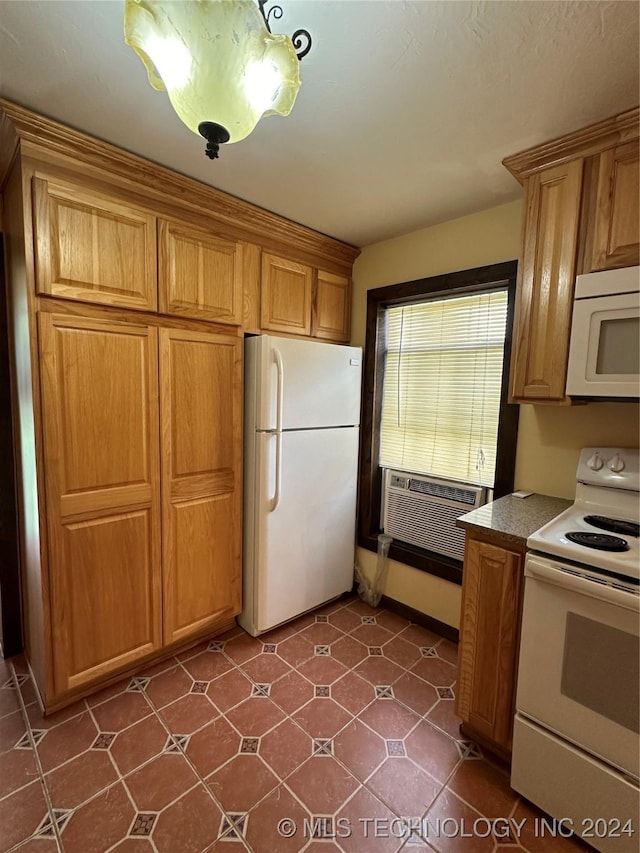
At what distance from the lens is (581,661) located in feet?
4.10

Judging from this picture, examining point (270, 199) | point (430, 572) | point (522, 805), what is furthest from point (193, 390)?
point (522, 805)

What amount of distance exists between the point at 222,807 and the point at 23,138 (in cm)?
248

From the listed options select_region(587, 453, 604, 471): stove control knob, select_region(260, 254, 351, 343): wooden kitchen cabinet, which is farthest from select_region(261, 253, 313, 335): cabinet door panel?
select_region(587, 453, 604, 471): stove control knob

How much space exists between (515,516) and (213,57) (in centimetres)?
175

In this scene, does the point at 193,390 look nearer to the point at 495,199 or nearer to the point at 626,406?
the point at 495,199

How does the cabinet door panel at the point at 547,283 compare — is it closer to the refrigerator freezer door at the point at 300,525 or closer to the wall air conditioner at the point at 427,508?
the wall air conditioner at the point at 427,508

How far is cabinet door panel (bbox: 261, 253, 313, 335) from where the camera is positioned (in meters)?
2.28

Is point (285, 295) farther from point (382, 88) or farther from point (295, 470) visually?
point (382, 88)

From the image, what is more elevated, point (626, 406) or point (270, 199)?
point (270, 199)

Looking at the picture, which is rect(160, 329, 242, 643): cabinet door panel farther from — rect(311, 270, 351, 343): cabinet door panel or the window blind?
the window blind

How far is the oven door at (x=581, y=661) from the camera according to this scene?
116 cm

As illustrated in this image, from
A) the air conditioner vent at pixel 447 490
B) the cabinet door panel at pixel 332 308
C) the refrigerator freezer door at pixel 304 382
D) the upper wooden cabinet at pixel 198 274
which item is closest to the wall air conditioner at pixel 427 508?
the air conditioner vent at pixel 447 490

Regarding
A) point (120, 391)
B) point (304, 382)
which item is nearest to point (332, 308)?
point (304, 382)

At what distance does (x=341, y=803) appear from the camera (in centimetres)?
138
